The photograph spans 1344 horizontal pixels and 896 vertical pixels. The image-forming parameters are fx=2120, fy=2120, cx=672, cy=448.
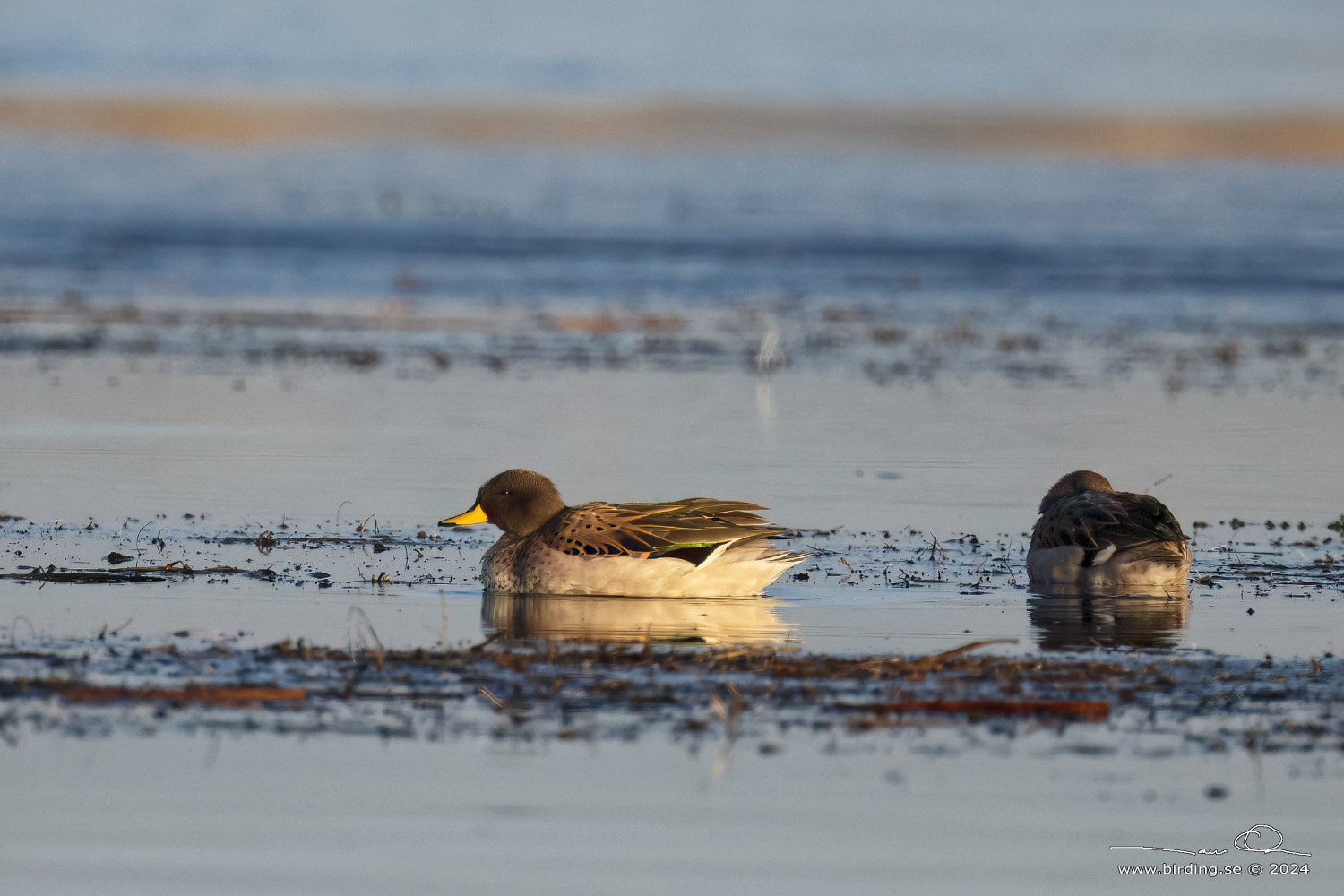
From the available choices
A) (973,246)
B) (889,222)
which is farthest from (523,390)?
(889,222)

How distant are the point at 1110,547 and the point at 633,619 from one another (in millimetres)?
2694

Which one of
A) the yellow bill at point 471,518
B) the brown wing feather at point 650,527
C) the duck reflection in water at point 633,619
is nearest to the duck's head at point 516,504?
the yellow bill at point 471,518

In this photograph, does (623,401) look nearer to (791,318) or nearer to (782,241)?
(791,318)

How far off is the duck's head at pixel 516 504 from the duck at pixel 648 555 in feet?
1.16

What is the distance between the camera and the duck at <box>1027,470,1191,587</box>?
10789 millimetres

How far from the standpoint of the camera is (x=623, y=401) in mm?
17781

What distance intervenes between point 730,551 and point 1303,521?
4295 millimetres

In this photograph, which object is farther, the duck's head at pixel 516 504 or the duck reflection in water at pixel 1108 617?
the duck's head at pixel 516 504
